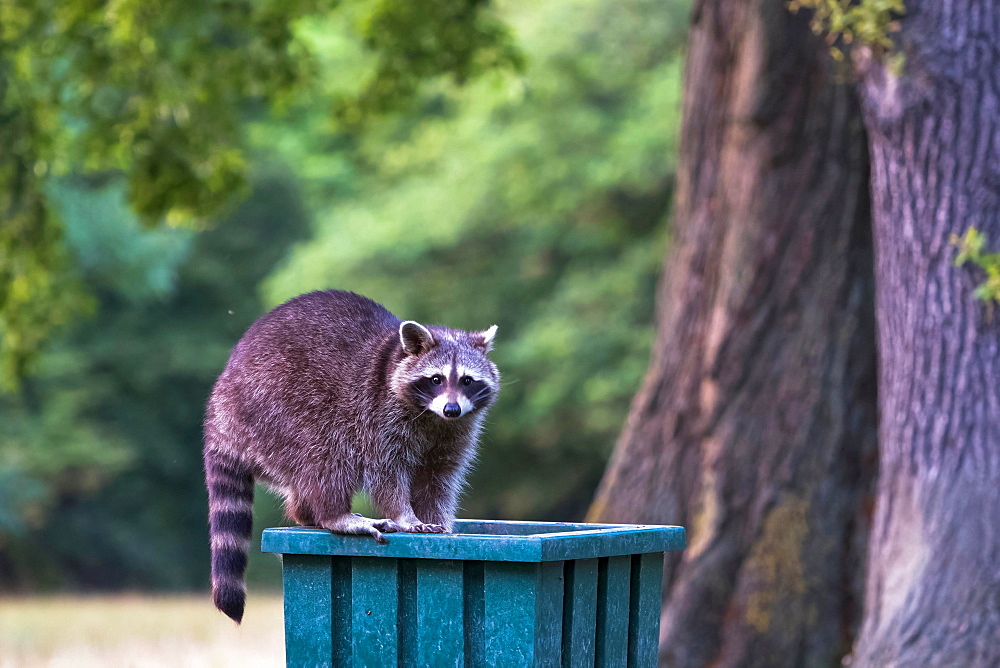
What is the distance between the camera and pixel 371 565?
12.2 ft

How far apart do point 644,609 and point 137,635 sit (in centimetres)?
1057

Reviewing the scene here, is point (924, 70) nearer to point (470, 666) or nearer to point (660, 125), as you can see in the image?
point (470, 666)

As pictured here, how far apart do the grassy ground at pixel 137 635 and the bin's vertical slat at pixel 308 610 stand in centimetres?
567

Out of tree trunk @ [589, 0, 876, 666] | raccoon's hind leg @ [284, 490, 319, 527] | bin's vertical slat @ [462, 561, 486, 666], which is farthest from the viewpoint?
tree trunk @ [589, 0, 876, 666]

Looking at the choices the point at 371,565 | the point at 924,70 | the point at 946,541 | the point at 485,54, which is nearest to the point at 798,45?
the point at 924,70

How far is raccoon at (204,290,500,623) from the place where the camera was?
4.04 metres

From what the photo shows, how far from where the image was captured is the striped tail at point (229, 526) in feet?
13.3

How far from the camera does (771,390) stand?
24.3 feet

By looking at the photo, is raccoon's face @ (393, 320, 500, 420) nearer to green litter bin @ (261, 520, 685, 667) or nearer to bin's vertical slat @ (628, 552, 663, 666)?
green litter bin @ (261, 520, 685, 667)

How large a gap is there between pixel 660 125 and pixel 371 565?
14520 mm

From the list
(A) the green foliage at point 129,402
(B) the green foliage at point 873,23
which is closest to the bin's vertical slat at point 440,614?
(B) the green foliage at point 873,23

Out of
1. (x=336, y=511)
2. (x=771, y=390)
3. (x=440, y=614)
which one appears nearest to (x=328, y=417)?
(x=336, y=511)

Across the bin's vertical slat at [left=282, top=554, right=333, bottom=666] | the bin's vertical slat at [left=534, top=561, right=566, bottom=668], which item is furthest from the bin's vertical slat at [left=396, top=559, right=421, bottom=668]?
the bin's vertical slat at [left=534, top=561, right=566, bottom=668]

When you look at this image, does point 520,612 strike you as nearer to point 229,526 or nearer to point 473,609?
point 473,609
